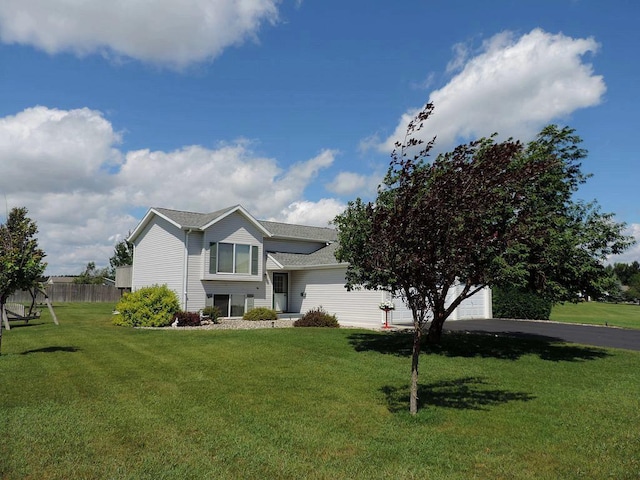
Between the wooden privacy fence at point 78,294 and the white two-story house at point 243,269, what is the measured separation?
19.7 meters

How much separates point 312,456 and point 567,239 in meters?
9.72

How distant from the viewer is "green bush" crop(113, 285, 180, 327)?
20.7 meters

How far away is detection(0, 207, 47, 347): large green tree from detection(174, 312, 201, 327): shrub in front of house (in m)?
8.50

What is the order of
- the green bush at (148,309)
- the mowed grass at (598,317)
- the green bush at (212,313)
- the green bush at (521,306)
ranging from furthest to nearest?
1. the green bush at (521,306)
2. the mowed grass at (598,317)
3. the green bush at (212,313)
4. the green bush at (148,309)

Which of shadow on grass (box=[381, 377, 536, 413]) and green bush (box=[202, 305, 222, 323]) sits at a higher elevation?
green bush (box=[202, 305, 222, 323])

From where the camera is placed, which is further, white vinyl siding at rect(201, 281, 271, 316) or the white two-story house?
white vinyl siding at rect(201, 281, 271, 316)

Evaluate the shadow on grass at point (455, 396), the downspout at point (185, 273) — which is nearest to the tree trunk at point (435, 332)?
the shadow on grass at point (455, 396)

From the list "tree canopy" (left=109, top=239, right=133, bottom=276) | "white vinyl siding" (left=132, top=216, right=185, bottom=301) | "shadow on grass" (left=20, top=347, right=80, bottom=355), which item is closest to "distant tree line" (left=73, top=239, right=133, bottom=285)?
"tree canopy" (left=109, top=239, right=133, bottom=276)

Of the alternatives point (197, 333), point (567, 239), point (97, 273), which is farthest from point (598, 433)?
point (97, 273)

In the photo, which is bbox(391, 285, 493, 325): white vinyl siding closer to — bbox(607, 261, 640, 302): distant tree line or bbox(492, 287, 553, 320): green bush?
bbox(492, 287, 553, 320): green bush

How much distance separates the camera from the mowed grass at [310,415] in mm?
5129

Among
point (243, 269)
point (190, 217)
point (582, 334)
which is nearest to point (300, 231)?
point (243, 269)

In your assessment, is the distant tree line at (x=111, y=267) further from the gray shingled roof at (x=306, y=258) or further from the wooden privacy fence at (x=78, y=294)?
the gray shingled roof at (x=306, y=258)

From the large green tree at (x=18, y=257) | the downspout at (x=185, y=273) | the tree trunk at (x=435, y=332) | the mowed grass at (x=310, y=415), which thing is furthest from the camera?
the downspout at (x=185, y=273)
